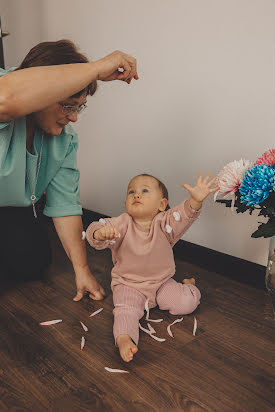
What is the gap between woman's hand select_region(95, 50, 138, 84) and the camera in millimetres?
1056

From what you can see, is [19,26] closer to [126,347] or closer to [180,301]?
Answer: [180,301]

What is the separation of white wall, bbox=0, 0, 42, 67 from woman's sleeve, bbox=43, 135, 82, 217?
1.14 metres

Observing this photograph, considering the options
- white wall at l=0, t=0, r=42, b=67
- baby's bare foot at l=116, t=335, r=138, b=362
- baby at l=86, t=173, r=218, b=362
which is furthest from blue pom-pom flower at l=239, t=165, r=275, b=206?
white wall at l=0, t=0, r=42, b=67

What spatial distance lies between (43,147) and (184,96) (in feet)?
2.00

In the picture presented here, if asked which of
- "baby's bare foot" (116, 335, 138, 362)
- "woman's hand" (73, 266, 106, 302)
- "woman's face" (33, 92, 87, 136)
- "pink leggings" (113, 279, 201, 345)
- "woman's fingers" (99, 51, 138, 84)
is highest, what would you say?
"woman's fingers" (99, 51, 138, 84)

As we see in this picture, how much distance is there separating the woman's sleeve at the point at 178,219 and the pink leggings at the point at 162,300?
0.58 ft

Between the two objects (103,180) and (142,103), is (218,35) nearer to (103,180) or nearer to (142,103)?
(142,103)

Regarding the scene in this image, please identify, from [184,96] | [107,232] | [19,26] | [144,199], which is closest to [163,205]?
[144,199]

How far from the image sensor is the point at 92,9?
1946 millimetres

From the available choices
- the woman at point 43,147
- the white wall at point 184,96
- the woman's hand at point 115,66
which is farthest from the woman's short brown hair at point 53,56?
the white wall at point 184,96

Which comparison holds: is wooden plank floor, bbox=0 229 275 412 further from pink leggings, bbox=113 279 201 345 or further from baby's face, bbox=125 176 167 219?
baby's face, bbox=125 176 167 219

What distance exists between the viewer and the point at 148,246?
4.42ft

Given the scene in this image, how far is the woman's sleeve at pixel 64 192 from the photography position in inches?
57.3

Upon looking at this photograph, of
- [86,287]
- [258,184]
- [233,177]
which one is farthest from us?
[86,287]
